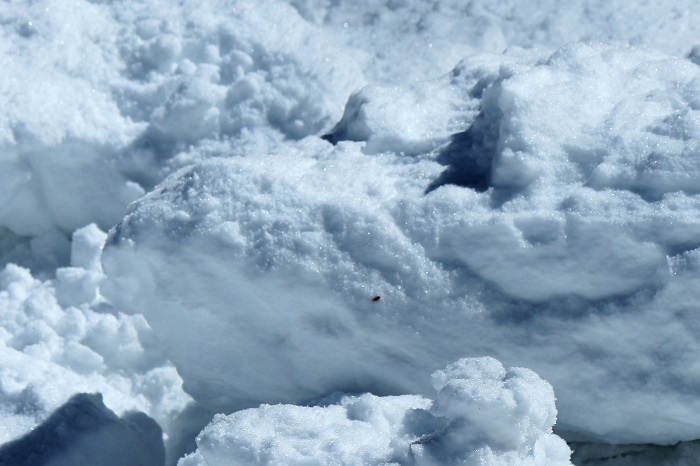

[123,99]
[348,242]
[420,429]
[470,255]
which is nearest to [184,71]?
[123,99]

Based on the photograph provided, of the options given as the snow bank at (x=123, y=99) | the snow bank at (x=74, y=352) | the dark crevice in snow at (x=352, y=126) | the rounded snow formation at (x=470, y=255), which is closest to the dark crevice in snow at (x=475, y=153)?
the rounded snow formation at (x=470, y=255)

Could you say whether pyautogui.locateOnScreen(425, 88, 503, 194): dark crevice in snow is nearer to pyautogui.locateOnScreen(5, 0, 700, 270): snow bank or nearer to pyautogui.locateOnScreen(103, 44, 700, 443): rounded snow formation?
pyautogui.locateOnScreen(103, 44, 700, 443): rounded snow formation

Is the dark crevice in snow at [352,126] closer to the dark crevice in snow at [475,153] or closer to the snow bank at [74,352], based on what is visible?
the dark crevice in snow at [475,153]

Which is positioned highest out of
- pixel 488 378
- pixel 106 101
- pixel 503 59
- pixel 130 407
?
pixel 503 59

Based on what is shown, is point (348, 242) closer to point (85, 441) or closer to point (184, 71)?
point (85, 441)

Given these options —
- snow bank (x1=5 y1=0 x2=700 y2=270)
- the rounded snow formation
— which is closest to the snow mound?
the rounded snow formation

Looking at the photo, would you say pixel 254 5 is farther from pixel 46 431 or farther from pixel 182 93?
pixel 46 431

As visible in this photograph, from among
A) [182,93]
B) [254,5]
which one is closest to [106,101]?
[182,93]
